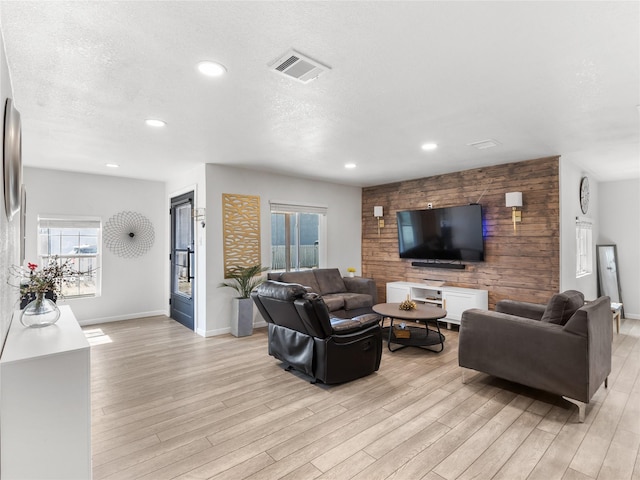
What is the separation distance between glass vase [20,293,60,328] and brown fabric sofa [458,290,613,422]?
3210mm

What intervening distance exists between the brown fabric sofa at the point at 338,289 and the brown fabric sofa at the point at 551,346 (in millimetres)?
2283

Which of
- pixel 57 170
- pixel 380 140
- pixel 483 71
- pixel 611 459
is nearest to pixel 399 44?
pixel 483 71

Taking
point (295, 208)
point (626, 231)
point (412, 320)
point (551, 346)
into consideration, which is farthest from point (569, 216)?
point (295, 208)

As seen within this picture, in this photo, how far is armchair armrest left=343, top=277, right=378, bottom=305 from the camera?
5.88 metres

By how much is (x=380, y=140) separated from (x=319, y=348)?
2310 millimetres

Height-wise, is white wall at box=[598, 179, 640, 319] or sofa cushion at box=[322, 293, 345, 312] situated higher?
white wall at box=[598, 179, 640, 319]

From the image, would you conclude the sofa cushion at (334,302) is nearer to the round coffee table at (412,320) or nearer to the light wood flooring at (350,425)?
the round coffee table at (412,320)

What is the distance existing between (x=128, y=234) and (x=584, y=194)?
24.7 feet

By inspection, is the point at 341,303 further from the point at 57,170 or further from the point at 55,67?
the point at 57,170

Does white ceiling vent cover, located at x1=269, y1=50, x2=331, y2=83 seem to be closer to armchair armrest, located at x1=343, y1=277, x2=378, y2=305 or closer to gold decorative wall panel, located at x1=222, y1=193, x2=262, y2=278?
gold decorative wall panel, located at x1=222, y1=193, x2=262, y2=278

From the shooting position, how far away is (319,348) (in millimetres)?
3205

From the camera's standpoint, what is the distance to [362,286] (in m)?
5.92

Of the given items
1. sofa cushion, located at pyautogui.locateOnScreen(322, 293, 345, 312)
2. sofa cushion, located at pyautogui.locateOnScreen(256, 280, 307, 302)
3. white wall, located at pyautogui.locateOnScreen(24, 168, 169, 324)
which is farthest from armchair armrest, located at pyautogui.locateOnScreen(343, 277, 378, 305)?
white wall, located at pyautogui.locateOnScreen(24, 168, 169, 324)

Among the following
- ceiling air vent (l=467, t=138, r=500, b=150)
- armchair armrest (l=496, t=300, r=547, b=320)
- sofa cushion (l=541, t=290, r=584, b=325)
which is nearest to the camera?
sofa cushion (l=541, t=290, r=584, b=325)
